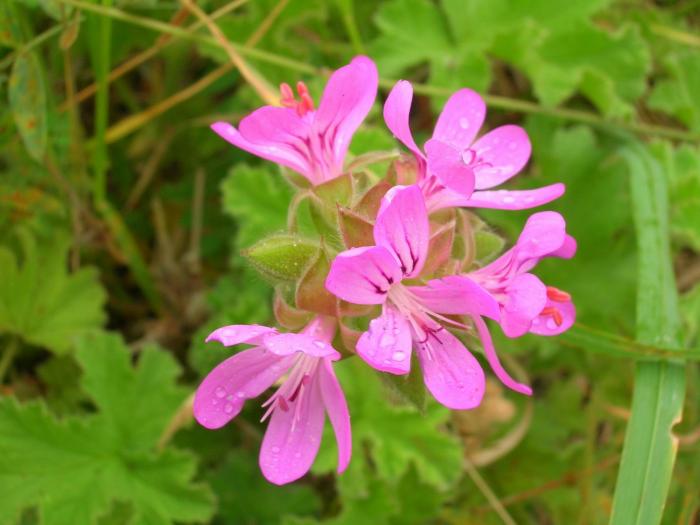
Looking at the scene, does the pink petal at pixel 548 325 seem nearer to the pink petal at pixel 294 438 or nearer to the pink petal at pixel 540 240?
the pink petal at pixel 540 240

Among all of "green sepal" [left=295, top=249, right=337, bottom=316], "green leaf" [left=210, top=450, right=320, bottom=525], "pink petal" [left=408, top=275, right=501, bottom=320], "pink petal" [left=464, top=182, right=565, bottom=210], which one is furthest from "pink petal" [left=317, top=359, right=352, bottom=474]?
"green leaf" [left=210, top=450, right=320, bottom=525]

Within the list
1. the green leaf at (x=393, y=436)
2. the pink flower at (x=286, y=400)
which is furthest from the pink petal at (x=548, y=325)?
the green leaf at (x=393, y=436)

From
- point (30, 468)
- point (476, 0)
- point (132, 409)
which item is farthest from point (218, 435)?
point (476, 0)

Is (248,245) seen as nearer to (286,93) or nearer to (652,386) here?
(286,93)

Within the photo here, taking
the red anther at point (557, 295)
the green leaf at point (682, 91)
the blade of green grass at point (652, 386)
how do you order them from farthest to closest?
the green leaf at point (682, 91) < the blade of green grass at point (652, 386) < the red anther at point (557, 295)

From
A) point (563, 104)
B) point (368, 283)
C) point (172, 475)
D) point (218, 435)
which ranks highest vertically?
point (368, 283)

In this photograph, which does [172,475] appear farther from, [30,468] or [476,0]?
→ [476,0]
